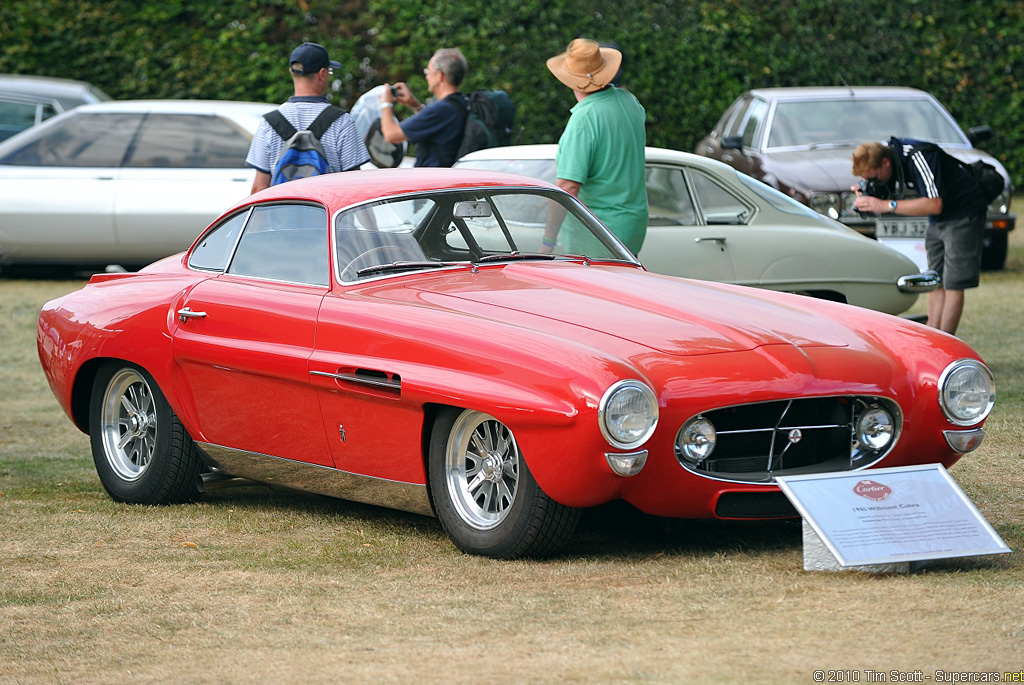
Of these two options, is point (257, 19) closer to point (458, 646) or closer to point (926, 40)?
point (926, 40)

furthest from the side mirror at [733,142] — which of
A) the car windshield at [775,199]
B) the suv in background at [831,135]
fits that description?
the car windshield at [775,199]

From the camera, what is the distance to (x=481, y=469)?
15.8 feet

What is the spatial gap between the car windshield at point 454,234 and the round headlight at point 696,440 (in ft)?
4.66

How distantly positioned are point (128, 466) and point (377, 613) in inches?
93.9

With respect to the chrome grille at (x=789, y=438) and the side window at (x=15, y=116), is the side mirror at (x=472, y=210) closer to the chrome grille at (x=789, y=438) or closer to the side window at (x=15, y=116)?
the chrome grille at (x=789, y=438)

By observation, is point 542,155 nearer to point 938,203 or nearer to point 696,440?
point 938,203

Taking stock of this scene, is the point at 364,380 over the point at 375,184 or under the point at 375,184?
under

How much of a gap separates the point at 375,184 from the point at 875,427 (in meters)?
2.20

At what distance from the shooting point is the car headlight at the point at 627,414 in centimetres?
435

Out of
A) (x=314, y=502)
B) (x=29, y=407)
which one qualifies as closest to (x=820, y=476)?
(x=314, y=502)

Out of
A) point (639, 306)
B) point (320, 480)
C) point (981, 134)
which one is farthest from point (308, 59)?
point (981, 134)

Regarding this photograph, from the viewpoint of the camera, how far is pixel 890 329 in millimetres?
5090

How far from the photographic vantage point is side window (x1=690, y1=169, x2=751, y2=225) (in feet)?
29.3

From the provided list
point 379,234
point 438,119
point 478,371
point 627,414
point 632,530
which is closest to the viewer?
point 627,414
